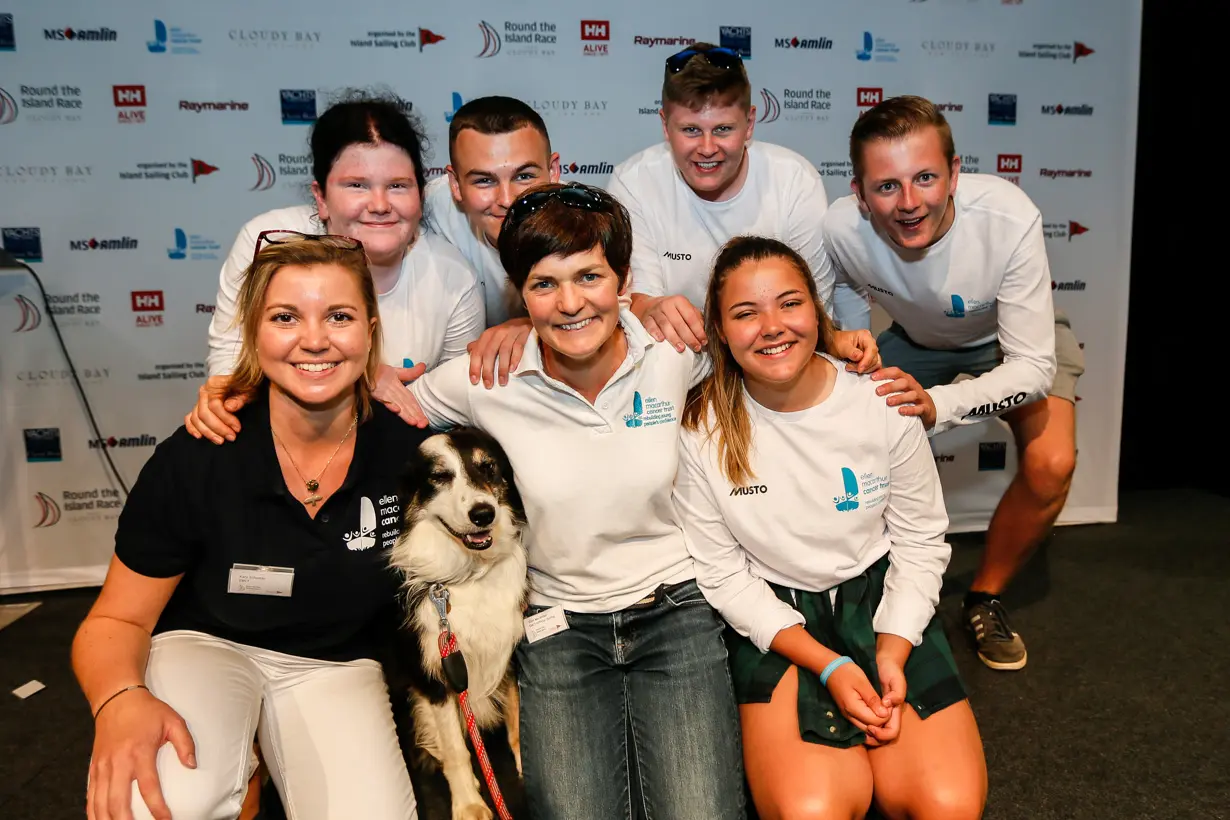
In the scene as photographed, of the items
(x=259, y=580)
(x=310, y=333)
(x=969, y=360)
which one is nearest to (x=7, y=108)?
(x=310, y=333)

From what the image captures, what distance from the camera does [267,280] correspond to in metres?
1.71

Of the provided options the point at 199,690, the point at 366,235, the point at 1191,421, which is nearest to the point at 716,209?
the point at 366,235

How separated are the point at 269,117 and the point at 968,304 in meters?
3.02

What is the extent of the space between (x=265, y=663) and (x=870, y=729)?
137cm

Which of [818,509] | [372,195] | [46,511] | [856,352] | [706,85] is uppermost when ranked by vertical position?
[706,85]

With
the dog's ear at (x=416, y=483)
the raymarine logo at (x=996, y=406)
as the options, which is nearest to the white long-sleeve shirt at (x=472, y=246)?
the dog's ear at (x=416, y=483)

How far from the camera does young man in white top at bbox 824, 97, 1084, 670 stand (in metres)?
2.25

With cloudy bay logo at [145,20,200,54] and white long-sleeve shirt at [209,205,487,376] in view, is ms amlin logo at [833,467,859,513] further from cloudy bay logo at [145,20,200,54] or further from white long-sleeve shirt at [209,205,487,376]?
cloudy bay logo at [145,20,200,54]

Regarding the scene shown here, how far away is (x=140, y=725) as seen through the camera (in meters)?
1.49

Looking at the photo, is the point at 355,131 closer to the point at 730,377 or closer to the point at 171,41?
the point at 730,377

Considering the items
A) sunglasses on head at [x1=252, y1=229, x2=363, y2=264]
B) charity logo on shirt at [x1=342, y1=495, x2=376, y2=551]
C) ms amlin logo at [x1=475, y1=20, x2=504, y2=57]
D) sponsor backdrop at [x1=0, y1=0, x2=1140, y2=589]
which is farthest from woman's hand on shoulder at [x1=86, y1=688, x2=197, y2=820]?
ms amlin logo at [x1=475, y1=20, x2=504, y2=57]

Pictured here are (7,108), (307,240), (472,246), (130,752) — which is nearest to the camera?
(130,752)

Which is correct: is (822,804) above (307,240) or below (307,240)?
below

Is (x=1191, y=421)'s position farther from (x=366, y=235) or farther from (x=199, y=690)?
(x=199, y=690)
